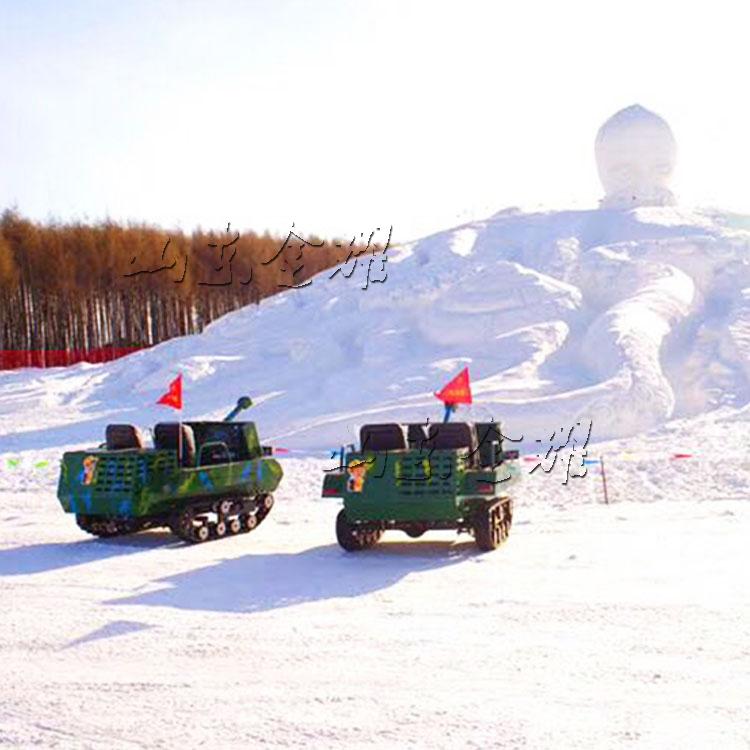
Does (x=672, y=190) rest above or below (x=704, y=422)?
above

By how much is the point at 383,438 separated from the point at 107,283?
35.5m

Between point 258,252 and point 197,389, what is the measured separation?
75.9 feet

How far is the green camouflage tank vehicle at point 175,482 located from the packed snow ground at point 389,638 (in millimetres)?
308

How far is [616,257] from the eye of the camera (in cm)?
2583

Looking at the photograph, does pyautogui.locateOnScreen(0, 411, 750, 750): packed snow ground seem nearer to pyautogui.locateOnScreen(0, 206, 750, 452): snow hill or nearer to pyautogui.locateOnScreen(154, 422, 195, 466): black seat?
pyautogui.locateOnScreen(154, 422, 195, 466): black seat

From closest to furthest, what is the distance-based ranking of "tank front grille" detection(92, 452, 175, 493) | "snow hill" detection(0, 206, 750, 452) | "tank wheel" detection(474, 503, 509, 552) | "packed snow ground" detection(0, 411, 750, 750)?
"packed snow ground" detection(0, 411, 750, 750) → "tank wheel" detection(474, 503, 509, 552) → "tank front grille" detection(92, 452, 175, 493) → "snow hill" detection(0, 206, 750, 452)

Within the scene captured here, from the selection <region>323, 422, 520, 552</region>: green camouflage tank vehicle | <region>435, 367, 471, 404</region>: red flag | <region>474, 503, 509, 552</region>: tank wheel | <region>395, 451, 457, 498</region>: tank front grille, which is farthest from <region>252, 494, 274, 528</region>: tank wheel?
<region>474, 503, 509, 552</region>: tank wheel

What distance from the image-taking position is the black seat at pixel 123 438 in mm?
12203

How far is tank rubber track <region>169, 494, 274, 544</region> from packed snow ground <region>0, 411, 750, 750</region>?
0.87 feet

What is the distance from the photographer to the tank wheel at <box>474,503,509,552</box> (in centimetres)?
1017

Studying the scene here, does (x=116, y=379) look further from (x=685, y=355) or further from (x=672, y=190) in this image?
(x=672, y=190)

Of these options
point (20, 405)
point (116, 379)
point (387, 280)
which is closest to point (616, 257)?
point (387, 280)

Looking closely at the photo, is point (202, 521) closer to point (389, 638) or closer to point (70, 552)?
point (70, 552)

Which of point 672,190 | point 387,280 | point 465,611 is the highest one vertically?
point 672,190
